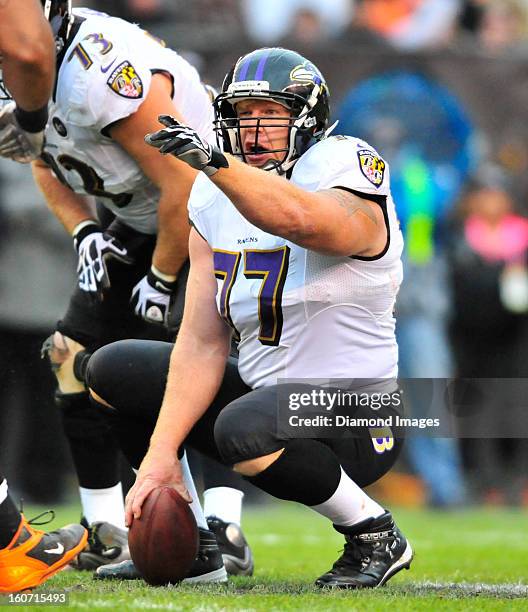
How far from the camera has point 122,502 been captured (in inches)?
207

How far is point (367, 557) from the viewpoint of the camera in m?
4.25

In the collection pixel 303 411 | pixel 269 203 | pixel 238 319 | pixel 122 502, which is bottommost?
pixel 122 502

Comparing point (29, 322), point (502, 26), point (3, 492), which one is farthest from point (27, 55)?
point (502, 26)

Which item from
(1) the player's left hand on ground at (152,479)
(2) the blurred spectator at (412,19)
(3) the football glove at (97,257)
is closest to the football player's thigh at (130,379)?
(1) the player's left hand on ground at (152,479)

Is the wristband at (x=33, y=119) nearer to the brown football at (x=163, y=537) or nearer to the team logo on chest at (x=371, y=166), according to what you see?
the team logo on chest at (x=371, y=166)

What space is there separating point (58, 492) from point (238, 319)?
4.55m

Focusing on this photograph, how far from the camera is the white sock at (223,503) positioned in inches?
196

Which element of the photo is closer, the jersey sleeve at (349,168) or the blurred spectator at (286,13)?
the jersey sleeve at (349,168)

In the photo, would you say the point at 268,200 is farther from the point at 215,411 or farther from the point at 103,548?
the point at 103,548

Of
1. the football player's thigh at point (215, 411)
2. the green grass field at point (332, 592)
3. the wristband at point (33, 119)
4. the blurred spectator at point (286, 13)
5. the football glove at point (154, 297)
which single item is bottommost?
the green grass field at point (332, 592)

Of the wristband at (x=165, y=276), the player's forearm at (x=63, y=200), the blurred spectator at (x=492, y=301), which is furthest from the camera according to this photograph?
the blurred spectator at (x=492, y=301)

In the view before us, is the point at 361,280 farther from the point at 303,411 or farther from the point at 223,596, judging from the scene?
the point at 223,596

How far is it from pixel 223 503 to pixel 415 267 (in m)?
4.39

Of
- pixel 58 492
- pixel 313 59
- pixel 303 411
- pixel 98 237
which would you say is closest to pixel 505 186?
pixel 313 59
